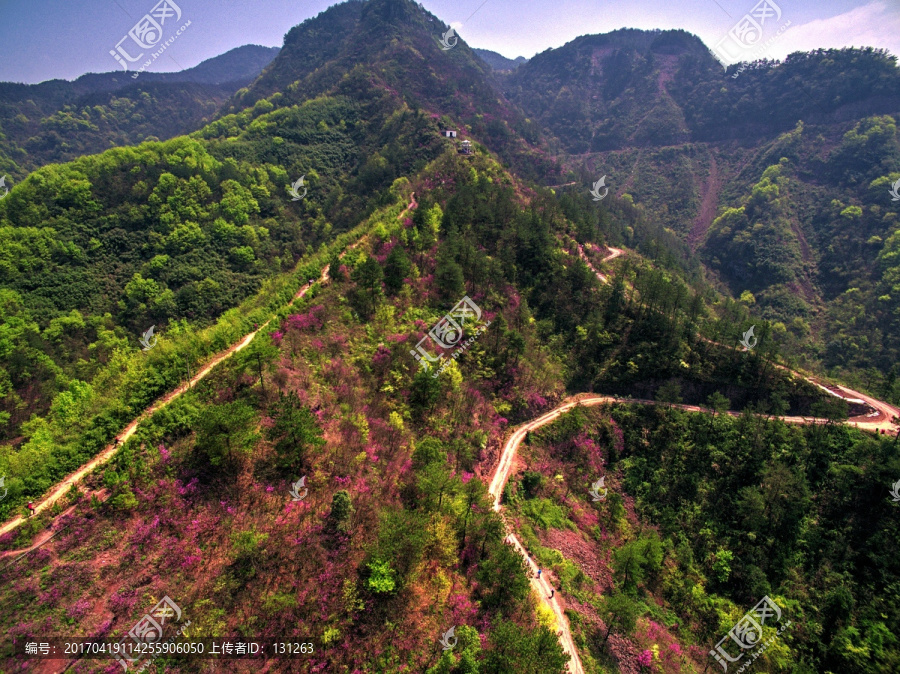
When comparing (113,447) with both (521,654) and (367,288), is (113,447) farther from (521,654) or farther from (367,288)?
(521,654)

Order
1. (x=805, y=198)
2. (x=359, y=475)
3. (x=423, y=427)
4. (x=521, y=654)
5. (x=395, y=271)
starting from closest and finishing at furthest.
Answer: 1. (x=521, y=654)
2. (x=359, y=475)
3. (x=423, y=427)
4. (x=395, y=271)
5. (x=805, y=198)

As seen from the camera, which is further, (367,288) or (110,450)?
(367,288)

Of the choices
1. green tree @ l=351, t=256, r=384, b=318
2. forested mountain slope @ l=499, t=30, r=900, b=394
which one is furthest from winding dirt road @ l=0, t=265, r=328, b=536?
forested mountain slope @ l=499, t=30, r=900, b=394

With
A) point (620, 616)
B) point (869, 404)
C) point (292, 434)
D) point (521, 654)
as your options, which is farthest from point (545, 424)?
point (869, 404)

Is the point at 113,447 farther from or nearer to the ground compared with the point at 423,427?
farther from the ground

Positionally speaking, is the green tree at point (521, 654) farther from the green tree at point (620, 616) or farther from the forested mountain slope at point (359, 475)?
the green tree at point (620, 616)

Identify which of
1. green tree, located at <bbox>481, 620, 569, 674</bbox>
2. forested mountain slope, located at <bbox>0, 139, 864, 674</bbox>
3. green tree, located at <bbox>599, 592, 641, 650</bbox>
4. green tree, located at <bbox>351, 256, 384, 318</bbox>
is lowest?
green tree, located at <bbox>599, 592, 641, 650</bbox>

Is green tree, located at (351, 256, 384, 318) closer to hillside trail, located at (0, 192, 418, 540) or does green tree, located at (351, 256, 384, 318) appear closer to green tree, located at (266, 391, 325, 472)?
hillside trail, located at (0, 192, 418, 540)

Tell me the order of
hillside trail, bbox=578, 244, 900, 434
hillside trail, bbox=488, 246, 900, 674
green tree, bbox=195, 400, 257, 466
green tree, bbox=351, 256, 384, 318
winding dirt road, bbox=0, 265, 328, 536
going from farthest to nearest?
green tree, bbox=351, 256, 384, 318 < hillside trail, bbox=578, 244, 900, 434 < hillside trail, bbox=488, 246, 900, 674 < green tree, bbox=195, 400, 257, 466 < winding dirt road, bbox=0, 265, 328, 536

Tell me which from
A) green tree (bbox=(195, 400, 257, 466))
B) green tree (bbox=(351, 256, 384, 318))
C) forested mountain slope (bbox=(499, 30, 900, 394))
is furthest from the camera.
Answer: forested mountain slope (bbox=(499, 30, 900, 394))

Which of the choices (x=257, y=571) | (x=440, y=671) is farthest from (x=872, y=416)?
(x=257, y=571)

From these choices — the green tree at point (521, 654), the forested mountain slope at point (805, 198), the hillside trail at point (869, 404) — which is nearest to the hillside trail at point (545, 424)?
the hillside trail at point (869, 404)

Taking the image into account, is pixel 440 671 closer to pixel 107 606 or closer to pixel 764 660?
pixel 107 606
